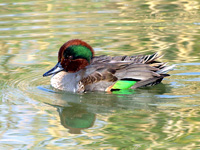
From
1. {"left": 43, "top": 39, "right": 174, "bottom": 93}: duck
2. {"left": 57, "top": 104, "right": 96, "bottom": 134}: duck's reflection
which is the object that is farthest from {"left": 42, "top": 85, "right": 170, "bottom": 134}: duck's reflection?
{"left": 43, "top": 39, "right": 174, "bottom": 93}: duck

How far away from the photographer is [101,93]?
28.3 feet

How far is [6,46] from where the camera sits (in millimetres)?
12109

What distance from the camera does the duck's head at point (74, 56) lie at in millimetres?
8953

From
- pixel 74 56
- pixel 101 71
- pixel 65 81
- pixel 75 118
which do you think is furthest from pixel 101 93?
pixel 75 118

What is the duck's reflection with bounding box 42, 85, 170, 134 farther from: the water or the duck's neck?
the duck's neck

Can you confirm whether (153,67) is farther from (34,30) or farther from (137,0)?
(137,0)

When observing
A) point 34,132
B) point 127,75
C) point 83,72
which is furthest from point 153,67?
point 34,132

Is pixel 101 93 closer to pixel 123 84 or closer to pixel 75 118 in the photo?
pixel 123 84

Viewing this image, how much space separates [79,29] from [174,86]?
5.42 meters

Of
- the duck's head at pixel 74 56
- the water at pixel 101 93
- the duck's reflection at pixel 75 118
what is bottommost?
the duck's reflection at pixel 75 118

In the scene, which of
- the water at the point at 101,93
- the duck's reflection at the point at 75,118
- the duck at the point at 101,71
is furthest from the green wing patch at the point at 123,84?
the duck's reflection at the point at 75,118

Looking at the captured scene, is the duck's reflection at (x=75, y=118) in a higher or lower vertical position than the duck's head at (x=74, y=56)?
lower

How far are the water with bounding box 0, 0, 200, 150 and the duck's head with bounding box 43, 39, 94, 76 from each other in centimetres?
52

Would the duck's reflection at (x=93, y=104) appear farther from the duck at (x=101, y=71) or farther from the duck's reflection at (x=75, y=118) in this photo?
the duck at (x=101, y=71)
